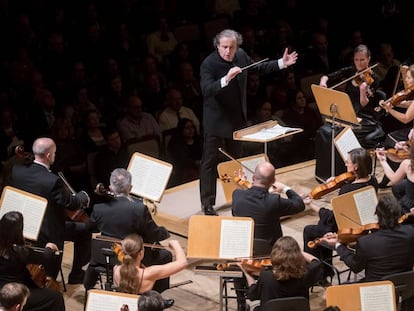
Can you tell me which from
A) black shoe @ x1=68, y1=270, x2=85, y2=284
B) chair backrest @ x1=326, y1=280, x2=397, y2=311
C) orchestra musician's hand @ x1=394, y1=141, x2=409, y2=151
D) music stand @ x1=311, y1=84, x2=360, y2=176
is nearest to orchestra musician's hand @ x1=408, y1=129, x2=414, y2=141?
orchestra musician's hand @ x1=394, y1=141, x2=409, y2=151

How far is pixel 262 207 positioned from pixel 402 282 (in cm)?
114

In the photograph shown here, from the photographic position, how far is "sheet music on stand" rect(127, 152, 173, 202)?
760 centimetres

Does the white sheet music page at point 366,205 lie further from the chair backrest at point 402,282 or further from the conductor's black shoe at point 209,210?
the conductor's black shoe at point 209,210

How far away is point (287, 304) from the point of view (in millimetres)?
6156

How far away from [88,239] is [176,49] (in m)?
3.89

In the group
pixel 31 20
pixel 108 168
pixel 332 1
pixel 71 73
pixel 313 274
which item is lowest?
pixel 313 274

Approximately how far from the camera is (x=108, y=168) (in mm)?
9383

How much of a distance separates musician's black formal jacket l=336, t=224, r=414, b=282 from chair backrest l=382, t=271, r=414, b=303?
104 millimetres

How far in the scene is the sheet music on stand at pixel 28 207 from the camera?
7051 mm

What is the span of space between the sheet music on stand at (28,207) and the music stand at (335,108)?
2.83 m

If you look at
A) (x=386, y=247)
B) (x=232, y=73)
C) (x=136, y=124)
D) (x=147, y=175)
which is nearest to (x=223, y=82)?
(x=232, y=73)

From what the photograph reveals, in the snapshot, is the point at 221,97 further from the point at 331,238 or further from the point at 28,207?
the point at 28,207

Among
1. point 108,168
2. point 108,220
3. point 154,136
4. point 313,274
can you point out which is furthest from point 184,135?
point 313,274

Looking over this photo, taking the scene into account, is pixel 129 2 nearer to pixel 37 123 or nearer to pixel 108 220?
pixel 37 123
